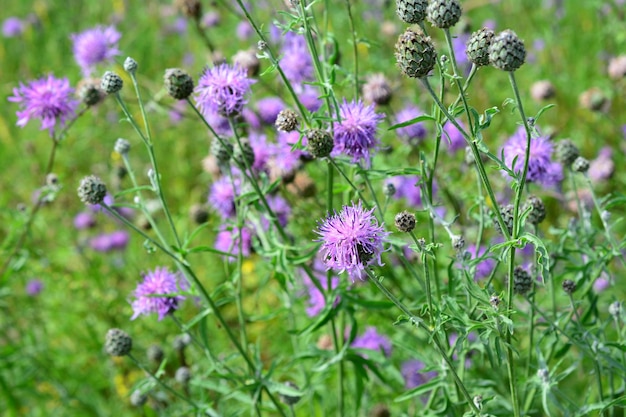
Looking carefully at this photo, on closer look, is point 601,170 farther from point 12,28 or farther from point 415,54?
point 12,28

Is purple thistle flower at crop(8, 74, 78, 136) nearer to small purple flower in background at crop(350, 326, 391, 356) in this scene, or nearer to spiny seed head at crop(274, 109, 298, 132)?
spiny seed head at crop(274, 109, 298, 132)

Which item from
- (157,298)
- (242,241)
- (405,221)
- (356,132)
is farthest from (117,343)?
(405,221)

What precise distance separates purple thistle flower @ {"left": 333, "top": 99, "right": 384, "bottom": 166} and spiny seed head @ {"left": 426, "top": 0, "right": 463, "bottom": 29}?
669mm

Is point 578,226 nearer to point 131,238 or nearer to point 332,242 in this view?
point 332,242

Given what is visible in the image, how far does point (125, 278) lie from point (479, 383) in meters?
3.38

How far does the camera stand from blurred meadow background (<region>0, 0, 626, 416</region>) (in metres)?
3.09

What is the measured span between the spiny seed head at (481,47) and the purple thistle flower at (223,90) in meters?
1.11

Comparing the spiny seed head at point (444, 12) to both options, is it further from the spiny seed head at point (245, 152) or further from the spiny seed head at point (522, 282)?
the spiny seed head at point (245, 152)

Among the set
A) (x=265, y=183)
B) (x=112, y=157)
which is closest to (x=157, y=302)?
(x=265, y=183)

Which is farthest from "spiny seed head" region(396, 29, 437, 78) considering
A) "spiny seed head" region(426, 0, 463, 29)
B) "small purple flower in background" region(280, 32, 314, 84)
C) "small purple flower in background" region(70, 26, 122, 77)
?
"small purple flower in background" region(70, 26, 122, 77)

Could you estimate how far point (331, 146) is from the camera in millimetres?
2477

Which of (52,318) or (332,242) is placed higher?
(52,318)

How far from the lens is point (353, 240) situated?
216cm

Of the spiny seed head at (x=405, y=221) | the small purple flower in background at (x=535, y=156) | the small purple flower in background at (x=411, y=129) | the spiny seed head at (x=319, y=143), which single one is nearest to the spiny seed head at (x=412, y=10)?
the spiny seed head at (x=319, y=143)
